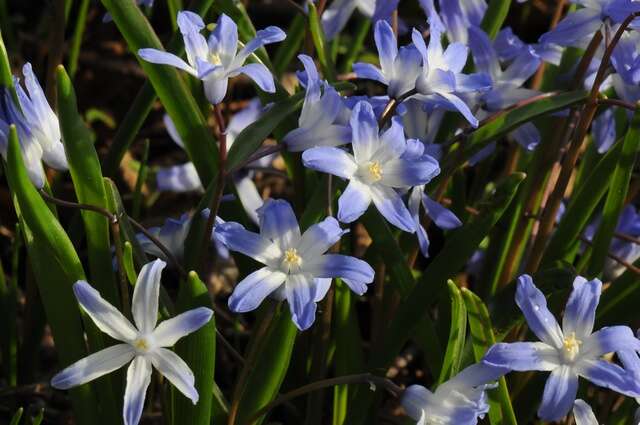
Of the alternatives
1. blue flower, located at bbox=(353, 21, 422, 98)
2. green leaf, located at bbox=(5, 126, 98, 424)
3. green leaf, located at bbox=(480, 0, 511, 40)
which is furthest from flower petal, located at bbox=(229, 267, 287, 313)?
green leaf, located at bbox=(480, 0, 511, 40)

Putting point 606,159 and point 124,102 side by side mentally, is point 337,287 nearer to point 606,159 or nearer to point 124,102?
point 606,159

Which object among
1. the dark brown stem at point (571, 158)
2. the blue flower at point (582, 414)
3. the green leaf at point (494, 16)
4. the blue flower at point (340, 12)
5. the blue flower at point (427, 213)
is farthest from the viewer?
the blue flower at point (340, 12)

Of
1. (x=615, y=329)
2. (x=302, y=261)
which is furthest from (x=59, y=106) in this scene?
(x=615, y=329)

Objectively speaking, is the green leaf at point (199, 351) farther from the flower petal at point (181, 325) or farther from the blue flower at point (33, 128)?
the blue flower at point (33, 128)

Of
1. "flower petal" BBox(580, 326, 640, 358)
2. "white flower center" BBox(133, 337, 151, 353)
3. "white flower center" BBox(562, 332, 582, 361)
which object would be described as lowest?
"white flower center" BBox(562, 332, 582, 361)

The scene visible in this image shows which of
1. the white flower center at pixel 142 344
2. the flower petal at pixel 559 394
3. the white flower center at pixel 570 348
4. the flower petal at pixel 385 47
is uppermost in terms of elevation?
the flower petal at pixel 385 47

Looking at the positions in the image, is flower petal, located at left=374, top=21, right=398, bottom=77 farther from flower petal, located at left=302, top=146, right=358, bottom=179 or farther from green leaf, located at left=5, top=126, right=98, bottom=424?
green leaf, located at left=5, top=126, right=98, bottom=424

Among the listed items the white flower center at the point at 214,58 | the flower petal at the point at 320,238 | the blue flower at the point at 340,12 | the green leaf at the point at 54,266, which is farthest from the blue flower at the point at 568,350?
the blue flower at the point at 340,12
